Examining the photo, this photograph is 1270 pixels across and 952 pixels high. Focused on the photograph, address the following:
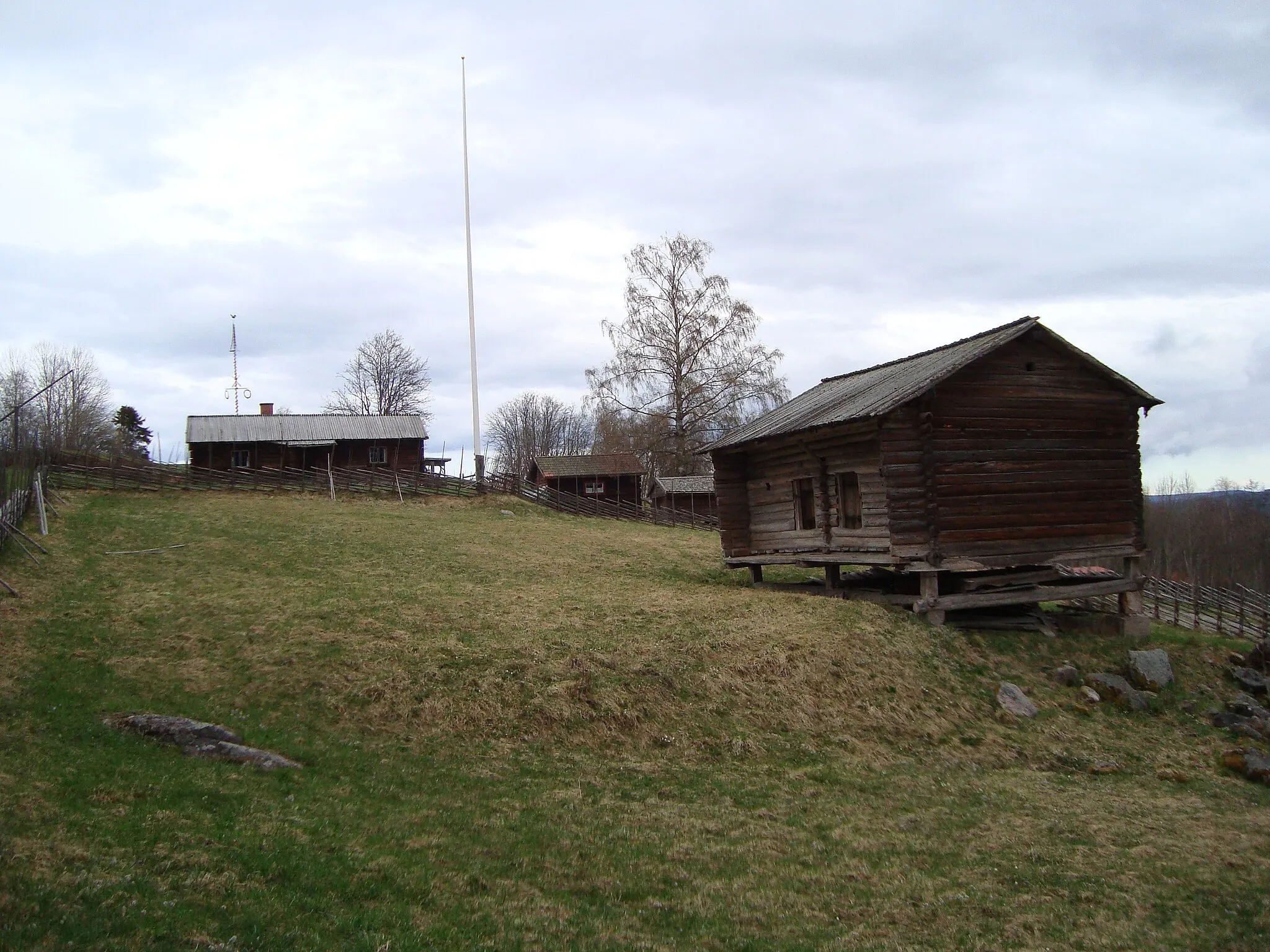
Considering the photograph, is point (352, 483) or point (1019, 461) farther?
point (352, 483)

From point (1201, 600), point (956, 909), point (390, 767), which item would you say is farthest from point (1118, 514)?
point (390, 767)

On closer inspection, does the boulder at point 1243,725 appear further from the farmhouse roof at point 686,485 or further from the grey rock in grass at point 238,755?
the farmhouse roof at point 686,485

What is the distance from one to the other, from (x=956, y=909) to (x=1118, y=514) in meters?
15.5

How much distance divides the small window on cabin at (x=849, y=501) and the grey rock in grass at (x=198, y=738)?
1396cm

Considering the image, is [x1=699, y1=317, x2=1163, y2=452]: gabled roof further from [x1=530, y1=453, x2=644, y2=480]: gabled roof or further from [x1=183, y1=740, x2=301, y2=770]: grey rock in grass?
[x1=530, y1=453, x2=644, y2=480]: gabled roof

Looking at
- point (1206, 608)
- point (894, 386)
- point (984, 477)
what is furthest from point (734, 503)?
point (1206, 608)

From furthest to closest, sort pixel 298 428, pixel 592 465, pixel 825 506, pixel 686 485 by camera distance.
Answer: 1. pixel 592 465
2. pixel 298 428
3. pixel 686 485
4. pixel 825 506

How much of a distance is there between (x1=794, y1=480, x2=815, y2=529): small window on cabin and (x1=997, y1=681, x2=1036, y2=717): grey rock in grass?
24.4 ft

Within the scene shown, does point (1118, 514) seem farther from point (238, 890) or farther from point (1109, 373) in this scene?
point (238, 890)

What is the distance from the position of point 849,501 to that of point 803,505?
2042 millimetres

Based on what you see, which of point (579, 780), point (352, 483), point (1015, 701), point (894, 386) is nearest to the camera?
point (579, 780)

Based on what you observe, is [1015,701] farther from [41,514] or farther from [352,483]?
[352,483]

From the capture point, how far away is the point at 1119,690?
55.0ft

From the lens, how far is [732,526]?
25344 millimetres
